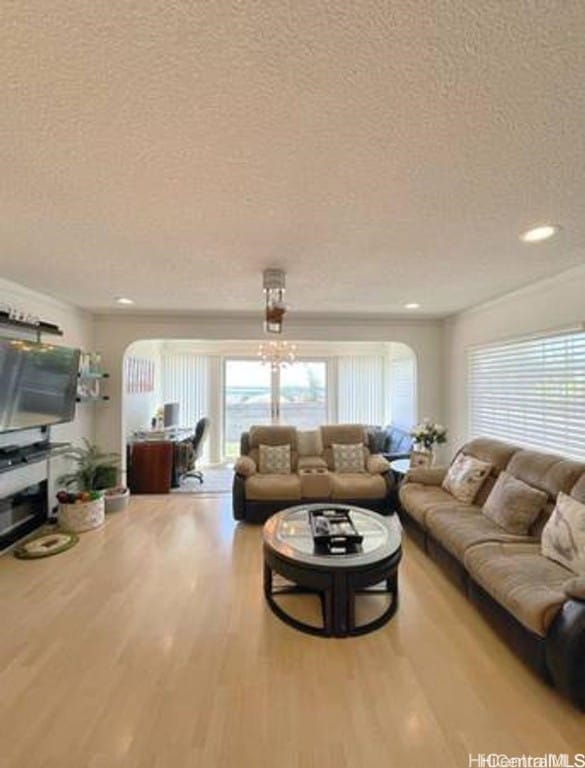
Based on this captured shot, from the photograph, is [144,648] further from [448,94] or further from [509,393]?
[509,393]

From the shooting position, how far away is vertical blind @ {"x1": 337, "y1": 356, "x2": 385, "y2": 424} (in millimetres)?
7777

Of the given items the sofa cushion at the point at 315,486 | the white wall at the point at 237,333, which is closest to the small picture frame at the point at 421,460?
the sofa cushion at the point at 315,486

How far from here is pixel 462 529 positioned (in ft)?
9.43

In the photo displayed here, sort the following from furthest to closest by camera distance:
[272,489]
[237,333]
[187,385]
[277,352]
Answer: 1. [187,385]
2. [277,352]
3. [237,333]
4. [272,489]

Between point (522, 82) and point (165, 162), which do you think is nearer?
point (522, 82)

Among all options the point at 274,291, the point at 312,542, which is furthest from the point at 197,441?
the point at 312,542

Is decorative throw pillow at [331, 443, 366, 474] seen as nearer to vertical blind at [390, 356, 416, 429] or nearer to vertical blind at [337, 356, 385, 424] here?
vertical blind at [390, 356, 416, 429]

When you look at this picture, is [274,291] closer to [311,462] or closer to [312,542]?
[312,542]

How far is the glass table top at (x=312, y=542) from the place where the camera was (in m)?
2.48

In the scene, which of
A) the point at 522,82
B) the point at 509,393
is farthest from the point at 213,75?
the point at 509,393

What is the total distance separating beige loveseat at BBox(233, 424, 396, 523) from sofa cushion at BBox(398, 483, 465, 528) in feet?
A: 1.46

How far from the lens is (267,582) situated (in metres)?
2.77

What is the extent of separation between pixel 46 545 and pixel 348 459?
10.6ft

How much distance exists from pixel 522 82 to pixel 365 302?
3165 millimetres
